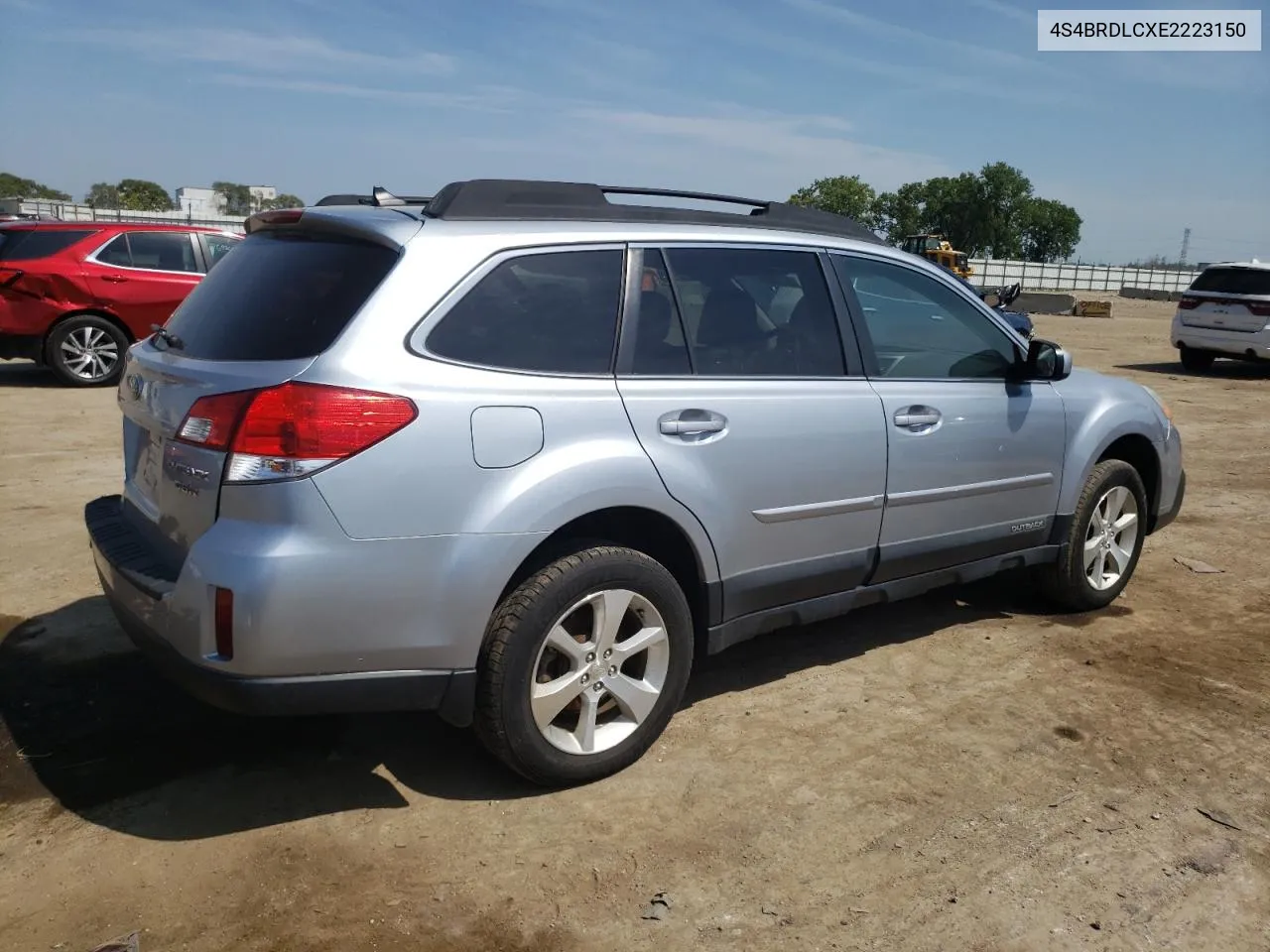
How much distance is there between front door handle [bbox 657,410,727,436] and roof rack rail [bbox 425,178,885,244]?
69cm

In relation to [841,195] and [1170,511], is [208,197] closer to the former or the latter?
[841,195]

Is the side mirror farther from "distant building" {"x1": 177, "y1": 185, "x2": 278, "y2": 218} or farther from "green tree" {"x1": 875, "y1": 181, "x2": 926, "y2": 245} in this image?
"green tree" {"x1": 875, "y1": 181, "x2": 926, "y2": 245}

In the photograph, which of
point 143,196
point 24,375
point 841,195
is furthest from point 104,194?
point 24,375

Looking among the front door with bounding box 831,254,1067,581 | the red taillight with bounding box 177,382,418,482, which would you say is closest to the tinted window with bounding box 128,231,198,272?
the front door with bounding box 831,254,1067,581

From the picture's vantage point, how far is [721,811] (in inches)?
129

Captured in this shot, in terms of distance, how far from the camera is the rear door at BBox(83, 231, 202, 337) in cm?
1132

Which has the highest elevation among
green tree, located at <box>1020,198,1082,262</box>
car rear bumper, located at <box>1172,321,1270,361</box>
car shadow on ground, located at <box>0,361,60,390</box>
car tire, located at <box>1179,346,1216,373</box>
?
green tree, located at <box>1020,198,1082,262</box>

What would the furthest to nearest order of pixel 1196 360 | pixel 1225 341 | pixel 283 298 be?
pixel 1196 360
pixel 1225 341
pixel 283 298

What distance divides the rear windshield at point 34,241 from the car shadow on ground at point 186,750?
8.01 meters

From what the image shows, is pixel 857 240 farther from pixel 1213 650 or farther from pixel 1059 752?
pixel 1213 650

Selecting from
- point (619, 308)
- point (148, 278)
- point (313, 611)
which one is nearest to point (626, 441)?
point (619, 308)

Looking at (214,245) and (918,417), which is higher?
(214,245)

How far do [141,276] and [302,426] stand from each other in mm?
9853

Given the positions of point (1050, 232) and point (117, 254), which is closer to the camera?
point (117, 254)
